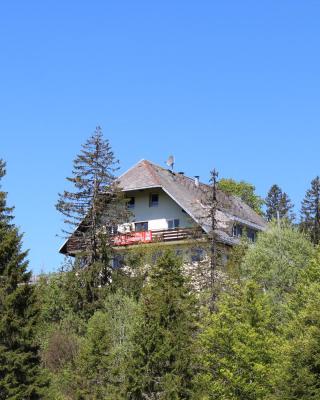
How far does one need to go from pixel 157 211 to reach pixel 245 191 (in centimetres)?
3631

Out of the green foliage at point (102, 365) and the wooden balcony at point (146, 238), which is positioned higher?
the wooden balcony at point (146, 238)

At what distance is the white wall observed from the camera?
6138 centimetres

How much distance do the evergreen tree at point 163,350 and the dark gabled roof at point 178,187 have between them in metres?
23.6

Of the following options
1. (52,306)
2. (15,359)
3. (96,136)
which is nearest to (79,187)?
(96,136)

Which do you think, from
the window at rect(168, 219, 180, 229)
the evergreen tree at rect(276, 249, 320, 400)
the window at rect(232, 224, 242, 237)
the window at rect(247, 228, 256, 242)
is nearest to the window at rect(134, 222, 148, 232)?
the window at rect(168, 219, 180, 229)

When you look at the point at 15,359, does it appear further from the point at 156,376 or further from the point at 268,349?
the point at 268,349

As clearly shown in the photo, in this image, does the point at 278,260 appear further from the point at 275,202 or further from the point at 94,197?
the point at 275,202

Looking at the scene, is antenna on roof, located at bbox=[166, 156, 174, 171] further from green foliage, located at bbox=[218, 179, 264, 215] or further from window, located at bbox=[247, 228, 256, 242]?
green foliage, located at bbox=[218, 179, 264, 215]

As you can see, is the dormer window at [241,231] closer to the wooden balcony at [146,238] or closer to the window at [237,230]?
the window at [237,230]

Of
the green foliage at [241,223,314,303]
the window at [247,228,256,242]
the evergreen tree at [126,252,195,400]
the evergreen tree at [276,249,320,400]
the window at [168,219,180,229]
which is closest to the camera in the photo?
the evergreen tree at [276,249,320,400]

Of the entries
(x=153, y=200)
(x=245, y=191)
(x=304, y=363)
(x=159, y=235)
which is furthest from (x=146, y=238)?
(x=245, y=191)

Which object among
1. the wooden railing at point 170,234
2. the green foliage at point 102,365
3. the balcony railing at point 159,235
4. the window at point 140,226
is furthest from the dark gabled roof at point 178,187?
the green foliage at point 102,365

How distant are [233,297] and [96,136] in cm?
1894

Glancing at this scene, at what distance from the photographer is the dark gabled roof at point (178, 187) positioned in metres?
60.5
